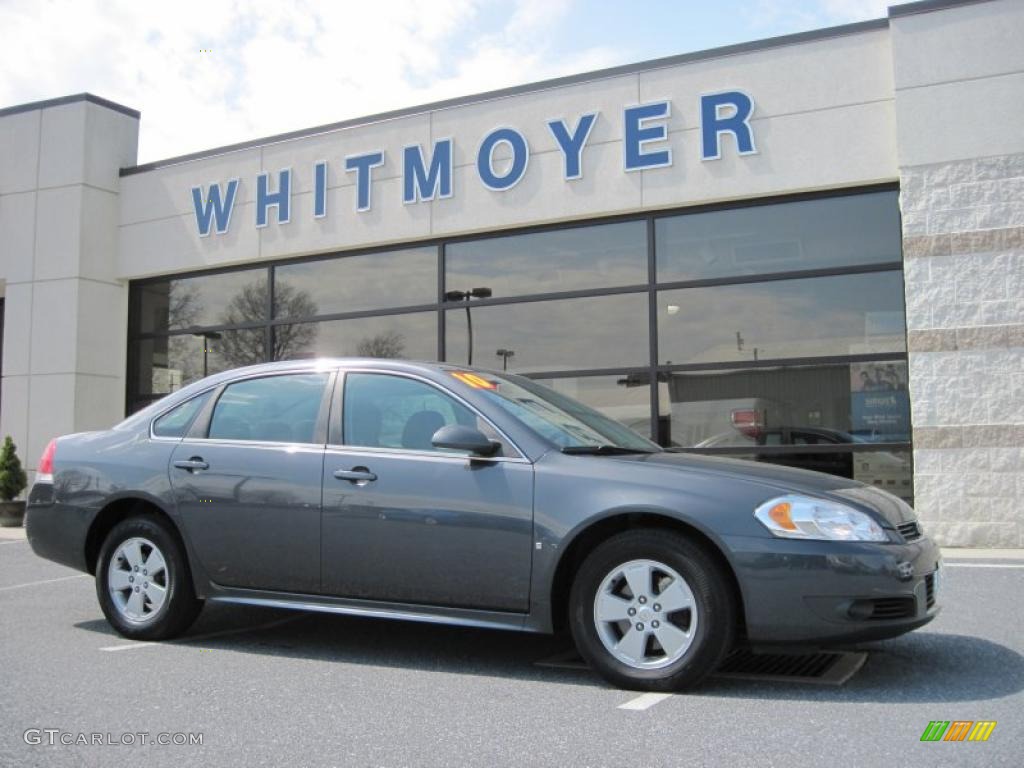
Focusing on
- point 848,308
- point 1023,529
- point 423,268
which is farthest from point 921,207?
point 423,268

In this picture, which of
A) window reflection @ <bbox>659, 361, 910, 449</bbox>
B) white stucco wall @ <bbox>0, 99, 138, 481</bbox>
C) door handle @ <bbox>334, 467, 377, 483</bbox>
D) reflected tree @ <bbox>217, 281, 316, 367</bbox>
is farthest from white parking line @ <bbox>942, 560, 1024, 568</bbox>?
white stucco wall @ <bbox>0, 99, 138, 481</bbox>

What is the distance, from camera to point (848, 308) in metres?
11.0

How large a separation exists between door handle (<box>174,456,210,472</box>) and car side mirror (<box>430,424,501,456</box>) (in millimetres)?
1480

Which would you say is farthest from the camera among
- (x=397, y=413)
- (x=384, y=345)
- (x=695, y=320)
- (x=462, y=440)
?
(x=384, y=345)

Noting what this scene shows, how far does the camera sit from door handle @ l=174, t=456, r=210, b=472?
5191 millimetres

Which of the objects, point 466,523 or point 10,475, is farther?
point 10,475

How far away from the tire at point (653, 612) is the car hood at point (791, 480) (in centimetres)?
37

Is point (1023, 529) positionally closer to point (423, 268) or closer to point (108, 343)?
point (423, 268)

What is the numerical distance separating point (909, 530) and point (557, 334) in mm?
8513

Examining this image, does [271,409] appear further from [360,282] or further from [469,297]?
[360,282]

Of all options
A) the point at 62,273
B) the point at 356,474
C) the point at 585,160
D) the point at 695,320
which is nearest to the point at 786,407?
the point at 695,320

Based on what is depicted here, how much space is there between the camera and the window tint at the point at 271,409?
16.8ft

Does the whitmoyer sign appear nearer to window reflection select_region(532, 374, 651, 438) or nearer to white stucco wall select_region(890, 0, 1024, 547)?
white stucco wall select_region(890, 0, 1024, 547)

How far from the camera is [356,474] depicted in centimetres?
474
